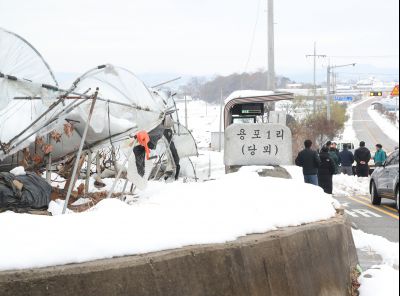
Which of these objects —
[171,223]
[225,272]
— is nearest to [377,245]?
[225,272]

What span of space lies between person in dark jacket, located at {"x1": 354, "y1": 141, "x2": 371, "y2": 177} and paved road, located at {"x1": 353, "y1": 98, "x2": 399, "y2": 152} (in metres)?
44.0

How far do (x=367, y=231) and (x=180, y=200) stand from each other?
25.4 feet

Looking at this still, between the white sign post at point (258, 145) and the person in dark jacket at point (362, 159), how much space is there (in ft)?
39.5

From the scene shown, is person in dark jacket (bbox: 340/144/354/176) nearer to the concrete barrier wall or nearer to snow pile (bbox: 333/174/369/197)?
snow pile (bbox: 333/174/369/197)

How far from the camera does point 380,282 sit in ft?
20.6

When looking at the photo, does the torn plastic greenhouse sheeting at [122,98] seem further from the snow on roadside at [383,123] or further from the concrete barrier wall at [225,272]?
the snow on roadside at [383,123]

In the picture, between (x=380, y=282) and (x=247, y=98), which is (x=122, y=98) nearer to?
(x=247, y=98)

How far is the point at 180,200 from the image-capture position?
5586 millimetres

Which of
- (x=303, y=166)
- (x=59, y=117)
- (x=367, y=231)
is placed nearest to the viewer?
(x=59, y=117)

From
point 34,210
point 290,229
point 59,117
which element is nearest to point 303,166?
point 59,117

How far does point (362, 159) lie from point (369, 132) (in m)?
82.6

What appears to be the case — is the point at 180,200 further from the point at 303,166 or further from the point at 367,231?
the point at 303,166

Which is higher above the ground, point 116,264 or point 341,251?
point 116,264

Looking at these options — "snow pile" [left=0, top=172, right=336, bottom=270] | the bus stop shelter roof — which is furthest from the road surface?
the bus stop shelter roof
